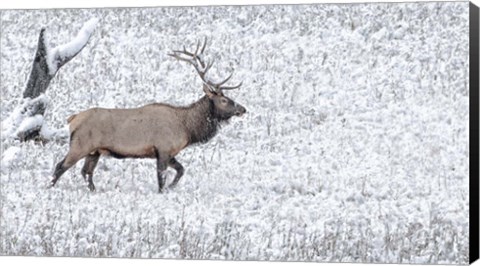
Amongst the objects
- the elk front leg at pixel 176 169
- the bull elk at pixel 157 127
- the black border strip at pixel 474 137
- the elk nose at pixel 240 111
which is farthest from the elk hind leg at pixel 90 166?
the black border strip at pixel 474 137

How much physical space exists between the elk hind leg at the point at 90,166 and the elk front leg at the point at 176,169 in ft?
2.04

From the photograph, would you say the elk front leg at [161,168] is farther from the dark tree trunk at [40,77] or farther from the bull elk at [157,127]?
the dark tree trunk at [40,77]

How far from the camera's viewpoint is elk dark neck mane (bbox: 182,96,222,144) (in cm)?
1338

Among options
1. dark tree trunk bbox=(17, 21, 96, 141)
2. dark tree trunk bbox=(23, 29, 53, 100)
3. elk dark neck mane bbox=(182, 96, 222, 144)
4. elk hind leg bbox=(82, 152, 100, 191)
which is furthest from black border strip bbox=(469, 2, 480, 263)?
dark tree trunk bbox=(23, 29, 53, 100)

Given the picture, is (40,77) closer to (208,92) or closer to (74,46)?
(74,46)

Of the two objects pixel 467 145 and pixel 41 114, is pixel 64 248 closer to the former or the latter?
pixel 41 114

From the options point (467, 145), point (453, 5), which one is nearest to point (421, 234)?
point (467, 145)

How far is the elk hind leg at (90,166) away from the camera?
13617 mm

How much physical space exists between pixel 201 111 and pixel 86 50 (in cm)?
109

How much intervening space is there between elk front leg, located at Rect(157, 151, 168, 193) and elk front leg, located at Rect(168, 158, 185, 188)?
5cm

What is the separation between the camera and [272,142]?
1322 centimetres

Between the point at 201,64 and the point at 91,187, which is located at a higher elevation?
the point at 201,64

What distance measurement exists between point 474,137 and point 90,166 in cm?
307

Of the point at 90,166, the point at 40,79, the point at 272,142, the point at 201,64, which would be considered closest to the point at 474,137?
the point at 272,142
